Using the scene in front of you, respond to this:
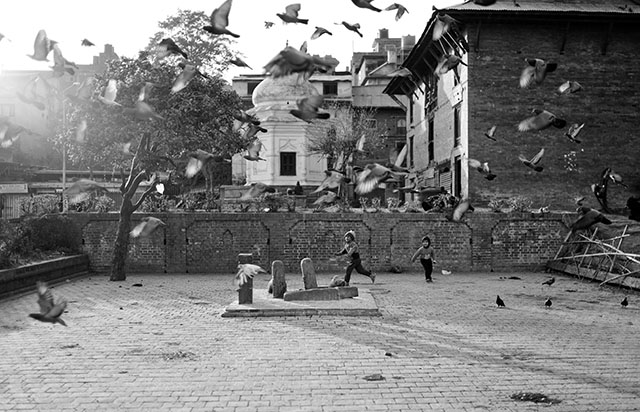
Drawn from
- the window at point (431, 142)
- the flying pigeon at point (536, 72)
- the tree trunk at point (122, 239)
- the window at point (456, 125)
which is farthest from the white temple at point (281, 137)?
the flying pigeon at point (536, 72)

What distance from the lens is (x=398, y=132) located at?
166ft

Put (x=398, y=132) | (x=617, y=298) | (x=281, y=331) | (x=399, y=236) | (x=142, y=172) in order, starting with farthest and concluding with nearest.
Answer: (x=398, y=132)
(x=399, y=236)
(x=142, y=172)
(x=617, y=298)
(x=281, y=331)

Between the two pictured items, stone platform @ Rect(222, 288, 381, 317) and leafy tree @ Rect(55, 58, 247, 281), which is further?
leafy tree @ Rect(55, 58, 247, 281)

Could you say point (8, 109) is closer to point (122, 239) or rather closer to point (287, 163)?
point (287, 163)

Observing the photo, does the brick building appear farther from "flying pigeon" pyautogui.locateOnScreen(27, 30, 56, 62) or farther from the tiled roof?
"flying pigeon" pyautogui.locateOnScreen(27, 30, 56, 62)

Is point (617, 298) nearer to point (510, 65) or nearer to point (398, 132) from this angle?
point (510, 65)

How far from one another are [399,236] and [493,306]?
874cm

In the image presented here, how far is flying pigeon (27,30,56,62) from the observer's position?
7355 mm

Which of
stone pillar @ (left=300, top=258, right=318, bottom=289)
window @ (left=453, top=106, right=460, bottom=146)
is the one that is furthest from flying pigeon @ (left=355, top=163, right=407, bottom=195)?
window @ (left=453, top=106, right=460, bottom=146)

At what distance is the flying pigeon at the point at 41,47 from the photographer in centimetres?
736

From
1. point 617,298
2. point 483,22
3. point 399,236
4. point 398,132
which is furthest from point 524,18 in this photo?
point 398,132

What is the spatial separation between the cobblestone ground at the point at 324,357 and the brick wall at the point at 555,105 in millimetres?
11327

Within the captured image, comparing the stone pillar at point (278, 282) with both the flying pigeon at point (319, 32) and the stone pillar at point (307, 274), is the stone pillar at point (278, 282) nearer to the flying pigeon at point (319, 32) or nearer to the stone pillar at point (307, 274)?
the stone pillar at point (307, 274)

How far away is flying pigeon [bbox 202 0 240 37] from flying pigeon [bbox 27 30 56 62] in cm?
207
